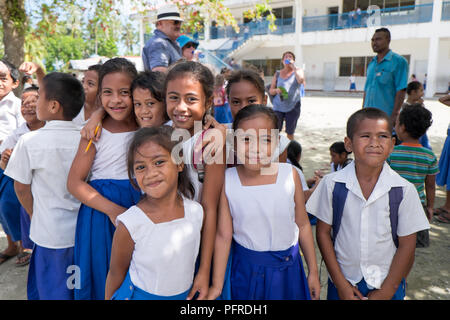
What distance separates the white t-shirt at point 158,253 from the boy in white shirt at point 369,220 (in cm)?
73

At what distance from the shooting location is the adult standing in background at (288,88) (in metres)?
5.29

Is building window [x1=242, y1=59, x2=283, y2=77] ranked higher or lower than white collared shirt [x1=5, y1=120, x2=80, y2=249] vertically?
higher

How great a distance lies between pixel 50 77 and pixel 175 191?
1070 millimetres

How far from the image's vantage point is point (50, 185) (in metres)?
1.83

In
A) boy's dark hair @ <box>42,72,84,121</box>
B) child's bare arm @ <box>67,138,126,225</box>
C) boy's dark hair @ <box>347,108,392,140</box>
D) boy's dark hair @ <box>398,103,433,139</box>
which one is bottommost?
child's bare arm @ <box>67,138,126,225</box>

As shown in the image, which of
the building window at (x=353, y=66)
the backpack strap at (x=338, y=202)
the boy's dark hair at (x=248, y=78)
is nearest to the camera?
the backpack strap at (x=338, y=202)

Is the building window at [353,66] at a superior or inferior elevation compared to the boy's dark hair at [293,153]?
superior

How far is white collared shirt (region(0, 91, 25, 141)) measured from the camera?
282 centimetres

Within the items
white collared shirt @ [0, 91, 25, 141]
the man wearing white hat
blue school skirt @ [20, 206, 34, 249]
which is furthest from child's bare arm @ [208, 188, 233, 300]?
white collared shirt @ [0, 91, 25, 141]

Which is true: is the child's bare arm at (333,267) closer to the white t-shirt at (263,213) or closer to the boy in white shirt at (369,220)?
the boy in white shirt at (369,220)

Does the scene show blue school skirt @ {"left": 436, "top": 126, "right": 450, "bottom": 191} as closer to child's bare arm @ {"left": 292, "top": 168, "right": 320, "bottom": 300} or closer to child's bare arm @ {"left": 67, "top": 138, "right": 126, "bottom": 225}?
child's bare arm @ {"left": 292, "top": 168, "right": 320, "bottom": 300}

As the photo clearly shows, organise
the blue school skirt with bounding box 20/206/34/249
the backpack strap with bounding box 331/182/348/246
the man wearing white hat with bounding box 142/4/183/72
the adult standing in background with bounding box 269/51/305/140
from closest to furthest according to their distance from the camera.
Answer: the backpack strap with bounding box 331/182/348/246, the blue school skirt with bounding box 20/206/34/249, the man wearing white hat with bounding box 142/4/183/72, the adult standing in background with bounding box 269/51/305/140

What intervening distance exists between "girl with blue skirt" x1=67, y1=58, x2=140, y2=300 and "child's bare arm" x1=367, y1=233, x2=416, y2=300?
4.31ft

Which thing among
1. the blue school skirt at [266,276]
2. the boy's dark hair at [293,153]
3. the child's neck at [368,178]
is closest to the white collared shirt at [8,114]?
the blue school skirt at [266,276]
